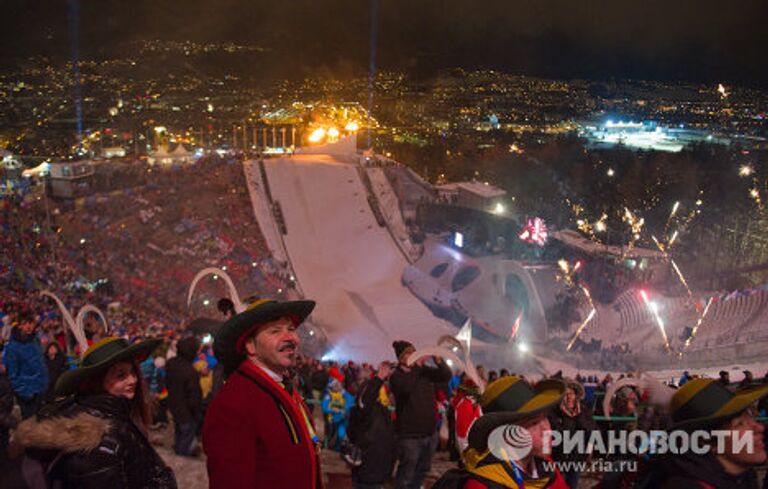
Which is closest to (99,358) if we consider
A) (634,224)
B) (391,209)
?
(391,209)

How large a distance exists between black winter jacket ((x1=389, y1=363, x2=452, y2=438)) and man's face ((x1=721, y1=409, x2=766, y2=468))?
3060mm

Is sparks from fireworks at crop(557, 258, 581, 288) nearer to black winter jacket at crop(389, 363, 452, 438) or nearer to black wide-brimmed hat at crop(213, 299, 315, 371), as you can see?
black winter jacket at crop(389, 363, 452, 438)

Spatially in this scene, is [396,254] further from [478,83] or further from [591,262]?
[478,83]

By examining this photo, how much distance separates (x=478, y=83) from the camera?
140750mm

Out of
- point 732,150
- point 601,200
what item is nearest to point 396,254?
point 601,200

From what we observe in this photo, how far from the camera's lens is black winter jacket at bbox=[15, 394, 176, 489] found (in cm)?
245

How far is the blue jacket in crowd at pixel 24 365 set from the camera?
6.12 metres

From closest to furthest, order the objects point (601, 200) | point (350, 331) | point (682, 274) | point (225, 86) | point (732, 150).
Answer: point (350, 331) → point (682, 274) → point (601, 200) → point (732, 150) → point (225, 86)

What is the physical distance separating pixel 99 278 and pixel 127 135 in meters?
59.6

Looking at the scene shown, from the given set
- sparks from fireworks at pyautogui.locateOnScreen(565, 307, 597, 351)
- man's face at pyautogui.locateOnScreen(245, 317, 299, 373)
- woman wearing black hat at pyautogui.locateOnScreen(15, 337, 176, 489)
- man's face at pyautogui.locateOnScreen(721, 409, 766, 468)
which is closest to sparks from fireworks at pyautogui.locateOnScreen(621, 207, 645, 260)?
sparks from fireworks at pyautogui.locateOnScreen(565, 307, 597, 351)

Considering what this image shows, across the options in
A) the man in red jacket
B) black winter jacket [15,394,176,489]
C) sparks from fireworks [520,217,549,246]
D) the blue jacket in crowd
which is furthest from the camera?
sparks from fireworks [520,217,549,246]

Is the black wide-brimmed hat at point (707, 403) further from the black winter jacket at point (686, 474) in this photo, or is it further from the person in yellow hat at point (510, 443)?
the person in yellow hat at point (510, 443)

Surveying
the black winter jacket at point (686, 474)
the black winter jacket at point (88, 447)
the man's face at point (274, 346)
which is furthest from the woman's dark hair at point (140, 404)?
the black winter jacket at point (686, 474)

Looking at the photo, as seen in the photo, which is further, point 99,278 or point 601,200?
point 601,200
